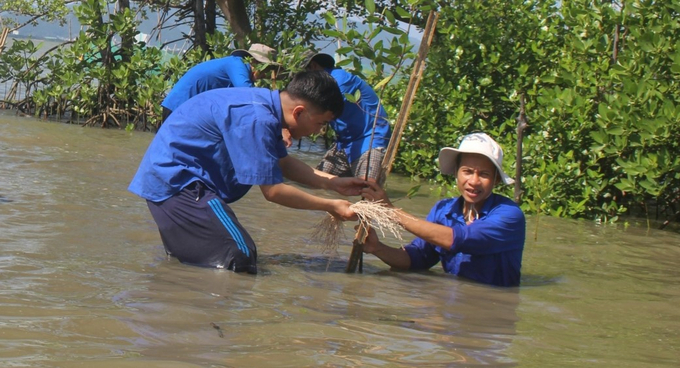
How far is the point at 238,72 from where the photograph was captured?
24.4 ft

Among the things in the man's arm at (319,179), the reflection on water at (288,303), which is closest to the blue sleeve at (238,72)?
the reflection on water at (288,303)

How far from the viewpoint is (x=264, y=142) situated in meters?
4.66

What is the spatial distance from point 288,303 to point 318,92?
3.80 ft

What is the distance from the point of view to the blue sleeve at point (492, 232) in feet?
16.3

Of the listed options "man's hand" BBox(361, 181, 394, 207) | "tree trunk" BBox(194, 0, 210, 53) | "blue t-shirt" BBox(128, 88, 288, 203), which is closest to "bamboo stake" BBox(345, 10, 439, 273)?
"man's hand" BBox(361, 181, 394, 207)

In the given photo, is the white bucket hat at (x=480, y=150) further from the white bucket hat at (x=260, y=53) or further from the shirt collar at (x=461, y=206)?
the white bucket hat at (x=260, y=53)

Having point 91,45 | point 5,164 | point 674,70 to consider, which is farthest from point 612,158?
point 91,45

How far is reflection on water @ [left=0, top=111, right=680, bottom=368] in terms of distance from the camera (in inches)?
133

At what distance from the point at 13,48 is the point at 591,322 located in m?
12.2

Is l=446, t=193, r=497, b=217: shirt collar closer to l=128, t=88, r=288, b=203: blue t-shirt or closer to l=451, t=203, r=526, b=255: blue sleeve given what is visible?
l=451, t=203, r=526, b=255: blue sleeve

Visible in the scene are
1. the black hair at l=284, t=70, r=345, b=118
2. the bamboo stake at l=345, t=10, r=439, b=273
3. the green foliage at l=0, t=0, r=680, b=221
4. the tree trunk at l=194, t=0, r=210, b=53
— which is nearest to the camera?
the black hair at l=284, t=70, r=345, b=118

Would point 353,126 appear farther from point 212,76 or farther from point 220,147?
point 220,147

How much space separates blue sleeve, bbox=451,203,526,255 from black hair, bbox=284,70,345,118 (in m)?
0.94

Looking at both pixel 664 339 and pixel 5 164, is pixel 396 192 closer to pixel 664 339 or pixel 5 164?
pixel 5 164
